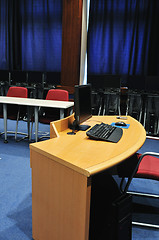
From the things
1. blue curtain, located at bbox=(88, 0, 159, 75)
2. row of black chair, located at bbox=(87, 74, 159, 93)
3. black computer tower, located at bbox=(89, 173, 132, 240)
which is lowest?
black computer tower, located at bbox=(89, 173, 132, 240)

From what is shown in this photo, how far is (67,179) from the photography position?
1255 mm

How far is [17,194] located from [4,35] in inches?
210

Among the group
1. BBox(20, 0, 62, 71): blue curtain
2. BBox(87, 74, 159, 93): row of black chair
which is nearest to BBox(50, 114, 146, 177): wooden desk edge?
BBox(87, 74, 159, 93): row of black chair

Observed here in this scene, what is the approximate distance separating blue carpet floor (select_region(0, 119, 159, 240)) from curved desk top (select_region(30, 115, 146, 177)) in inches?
28.2

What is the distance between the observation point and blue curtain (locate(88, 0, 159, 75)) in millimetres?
5082

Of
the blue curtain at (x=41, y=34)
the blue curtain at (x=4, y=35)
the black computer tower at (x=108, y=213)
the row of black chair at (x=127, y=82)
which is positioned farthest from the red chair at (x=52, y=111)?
the blue curtain at (x=4, y=35)

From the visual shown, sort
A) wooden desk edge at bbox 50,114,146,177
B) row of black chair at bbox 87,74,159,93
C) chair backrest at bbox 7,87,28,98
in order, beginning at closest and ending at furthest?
wooden desk edge at bbox 50,114,146,177 → chair backrest at bbox 7,87,28,98 → row of black chair at bbox 87,74,159,93

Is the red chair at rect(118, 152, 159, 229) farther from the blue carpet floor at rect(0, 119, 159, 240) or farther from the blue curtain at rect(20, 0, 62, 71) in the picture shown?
the blue curtain at rect(20, 0, 62, 71)

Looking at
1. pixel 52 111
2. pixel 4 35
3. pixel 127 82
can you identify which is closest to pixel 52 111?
pixel 52 111

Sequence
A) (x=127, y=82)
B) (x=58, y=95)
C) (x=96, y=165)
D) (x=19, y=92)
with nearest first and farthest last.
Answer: (x=96, y=165), (x=58, y=95), (x=19, y=92), (x=127, y=82)

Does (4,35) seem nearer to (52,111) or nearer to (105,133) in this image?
(52,111)

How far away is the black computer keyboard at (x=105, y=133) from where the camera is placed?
170 centimetres

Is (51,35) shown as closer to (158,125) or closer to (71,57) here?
(71,57)

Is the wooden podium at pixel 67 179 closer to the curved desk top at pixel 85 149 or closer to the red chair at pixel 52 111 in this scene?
the curved desk top at pixel 85 149
